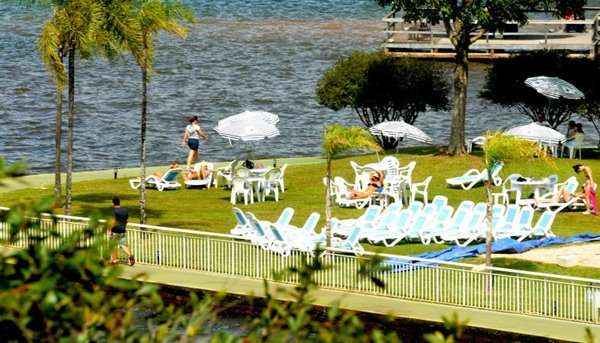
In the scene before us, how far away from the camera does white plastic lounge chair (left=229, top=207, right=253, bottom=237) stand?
2857 cm

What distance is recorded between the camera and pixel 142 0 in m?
30.4

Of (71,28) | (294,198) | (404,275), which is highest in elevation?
(71,28)

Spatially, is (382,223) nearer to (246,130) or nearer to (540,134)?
(246,130)

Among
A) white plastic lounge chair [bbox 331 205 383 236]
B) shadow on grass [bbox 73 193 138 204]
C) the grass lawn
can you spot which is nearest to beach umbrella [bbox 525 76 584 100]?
the grass lawn

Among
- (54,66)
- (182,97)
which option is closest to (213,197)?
(54,66)

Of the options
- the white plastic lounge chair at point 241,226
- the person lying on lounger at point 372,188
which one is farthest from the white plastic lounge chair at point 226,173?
the white plastic lounge chair at point 241,226

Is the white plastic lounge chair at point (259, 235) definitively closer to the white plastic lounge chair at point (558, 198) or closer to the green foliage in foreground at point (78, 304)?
the white plastic lounge chair at point (558, 198)

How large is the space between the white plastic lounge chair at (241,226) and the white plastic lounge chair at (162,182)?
678cm

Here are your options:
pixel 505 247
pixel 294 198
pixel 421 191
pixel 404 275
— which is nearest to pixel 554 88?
pixel 421 191

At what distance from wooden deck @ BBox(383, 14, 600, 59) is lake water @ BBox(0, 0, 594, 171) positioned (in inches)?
82.9

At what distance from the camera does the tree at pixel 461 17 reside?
40.3m

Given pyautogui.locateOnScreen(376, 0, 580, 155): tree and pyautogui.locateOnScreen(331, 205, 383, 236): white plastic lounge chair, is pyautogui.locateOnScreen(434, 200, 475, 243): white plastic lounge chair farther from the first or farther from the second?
pyautogui.locateOnScreen(376, 0, 580, 155): tree

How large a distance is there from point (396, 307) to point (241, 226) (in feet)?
17.9

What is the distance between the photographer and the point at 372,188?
33.0 m
